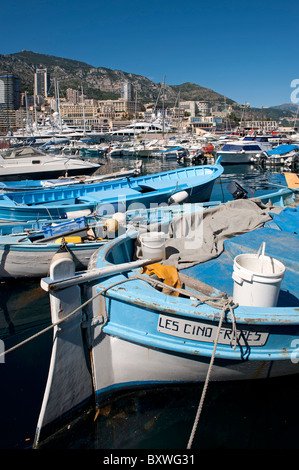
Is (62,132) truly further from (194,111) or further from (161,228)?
(194,111)

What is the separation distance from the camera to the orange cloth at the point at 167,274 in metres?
4.42

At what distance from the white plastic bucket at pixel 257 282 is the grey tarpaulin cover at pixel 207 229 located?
1.33 metres

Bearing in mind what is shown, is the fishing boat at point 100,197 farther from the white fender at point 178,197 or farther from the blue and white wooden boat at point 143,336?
the blue and white wooden boat at point 143,336

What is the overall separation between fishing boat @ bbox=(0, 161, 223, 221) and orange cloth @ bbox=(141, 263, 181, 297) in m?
5.87

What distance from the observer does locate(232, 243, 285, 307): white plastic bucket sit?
11.7 feet

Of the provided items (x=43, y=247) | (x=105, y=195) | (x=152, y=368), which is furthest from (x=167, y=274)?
(x=105, y=195)

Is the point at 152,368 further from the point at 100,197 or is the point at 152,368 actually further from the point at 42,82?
the point at 42,82

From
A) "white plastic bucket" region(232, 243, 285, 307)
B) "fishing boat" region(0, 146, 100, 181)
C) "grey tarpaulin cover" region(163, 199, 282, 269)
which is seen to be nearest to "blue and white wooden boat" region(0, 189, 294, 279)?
"grey tarpaulin cover" region(163, 199, 282, 269)

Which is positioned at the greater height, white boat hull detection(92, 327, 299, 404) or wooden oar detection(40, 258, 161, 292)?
wooden oar detection(40, 258, 161, 292)

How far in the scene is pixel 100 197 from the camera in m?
11.2

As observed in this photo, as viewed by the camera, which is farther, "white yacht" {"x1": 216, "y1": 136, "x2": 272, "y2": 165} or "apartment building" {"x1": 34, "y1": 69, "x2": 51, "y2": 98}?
"apartment building" {"x1": 34, "y1": 69, "x2": 51, "y2": 98}

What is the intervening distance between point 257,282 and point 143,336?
148cm

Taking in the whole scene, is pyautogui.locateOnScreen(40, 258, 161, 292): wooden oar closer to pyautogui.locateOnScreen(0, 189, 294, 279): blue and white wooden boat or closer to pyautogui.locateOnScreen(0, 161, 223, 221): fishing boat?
pyautogui.locateOnScreen(0, 189, 294, 279): blue and white wooden boat
